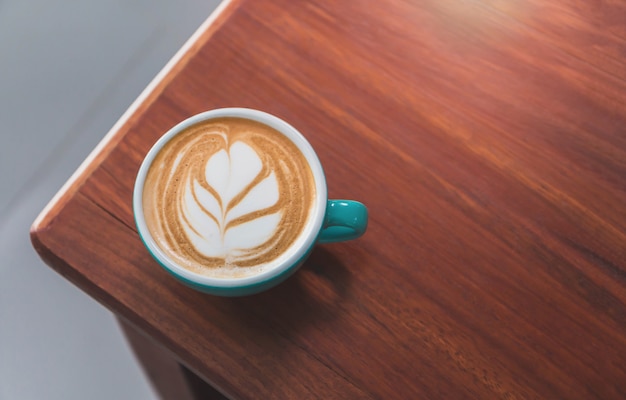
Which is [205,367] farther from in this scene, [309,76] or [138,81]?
[138,81]

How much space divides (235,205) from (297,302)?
105 millimetres

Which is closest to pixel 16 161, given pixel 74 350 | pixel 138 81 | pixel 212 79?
pixel 138 81

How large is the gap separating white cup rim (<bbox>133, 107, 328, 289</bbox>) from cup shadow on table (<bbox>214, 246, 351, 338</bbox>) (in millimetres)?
67

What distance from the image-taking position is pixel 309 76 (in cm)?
63

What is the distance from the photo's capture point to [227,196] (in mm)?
512

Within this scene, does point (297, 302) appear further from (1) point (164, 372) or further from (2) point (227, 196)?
(1) point (164, 372)

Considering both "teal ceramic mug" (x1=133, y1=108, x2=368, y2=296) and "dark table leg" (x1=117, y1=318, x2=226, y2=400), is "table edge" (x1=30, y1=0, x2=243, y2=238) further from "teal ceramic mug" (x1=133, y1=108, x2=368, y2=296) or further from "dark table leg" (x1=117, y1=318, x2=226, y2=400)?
"dark table leg" (x1=117, y1=318, x2=226, y2=400)

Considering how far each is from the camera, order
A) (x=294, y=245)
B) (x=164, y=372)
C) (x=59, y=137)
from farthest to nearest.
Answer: (x=59, y=137), (x=164, y=372), (x=294, y=245)

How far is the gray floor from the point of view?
100 centimetres

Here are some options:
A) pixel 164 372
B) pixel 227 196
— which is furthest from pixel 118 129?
pixel 164 372

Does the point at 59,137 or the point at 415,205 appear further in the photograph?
the point at 59,137

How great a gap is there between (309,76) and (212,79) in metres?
0.09

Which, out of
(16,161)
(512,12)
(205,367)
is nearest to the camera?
(205,367)

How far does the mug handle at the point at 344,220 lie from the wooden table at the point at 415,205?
0.05 meters
